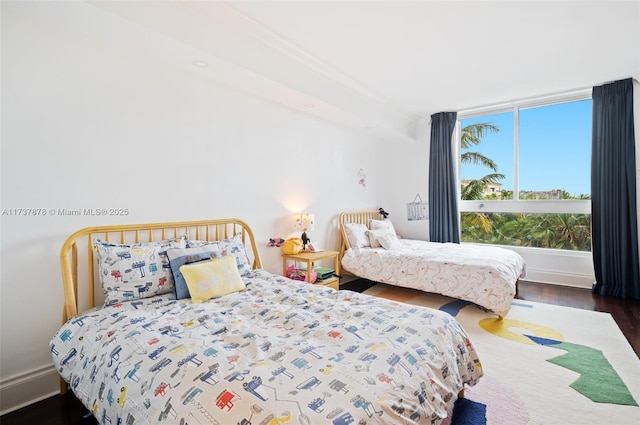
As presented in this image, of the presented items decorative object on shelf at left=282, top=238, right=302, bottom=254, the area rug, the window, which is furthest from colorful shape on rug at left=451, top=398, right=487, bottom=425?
the window

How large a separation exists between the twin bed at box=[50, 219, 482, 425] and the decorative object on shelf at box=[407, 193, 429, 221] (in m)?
3.72

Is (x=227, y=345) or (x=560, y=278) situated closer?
(x=227, y=345)

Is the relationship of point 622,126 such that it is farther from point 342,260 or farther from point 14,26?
point 14,26

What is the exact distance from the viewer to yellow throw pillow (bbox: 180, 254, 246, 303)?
215cm

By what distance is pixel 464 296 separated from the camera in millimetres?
3312

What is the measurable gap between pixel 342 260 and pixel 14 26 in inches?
145

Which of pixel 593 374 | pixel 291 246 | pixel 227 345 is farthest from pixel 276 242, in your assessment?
pixel 593 374

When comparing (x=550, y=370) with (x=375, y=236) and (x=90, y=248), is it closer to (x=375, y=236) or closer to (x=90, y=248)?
(x=375, y=236)

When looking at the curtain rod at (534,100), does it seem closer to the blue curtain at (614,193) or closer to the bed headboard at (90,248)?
the blue curtain at (614,193)

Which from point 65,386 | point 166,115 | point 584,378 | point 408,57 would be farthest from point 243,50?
point 584,378

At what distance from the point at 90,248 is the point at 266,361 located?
1.70m

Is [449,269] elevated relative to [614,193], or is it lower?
lower

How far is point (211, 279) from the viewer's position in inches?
87.6

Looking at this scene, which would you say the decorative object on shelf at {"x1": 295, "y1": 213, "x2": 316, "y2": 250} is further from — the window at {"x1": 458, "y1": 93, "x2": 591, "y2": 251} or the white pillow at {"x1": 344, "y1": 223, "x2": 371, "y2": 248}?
the window at {"x1": 458, "y1": 93, "x2": 591, "y2": 251}
